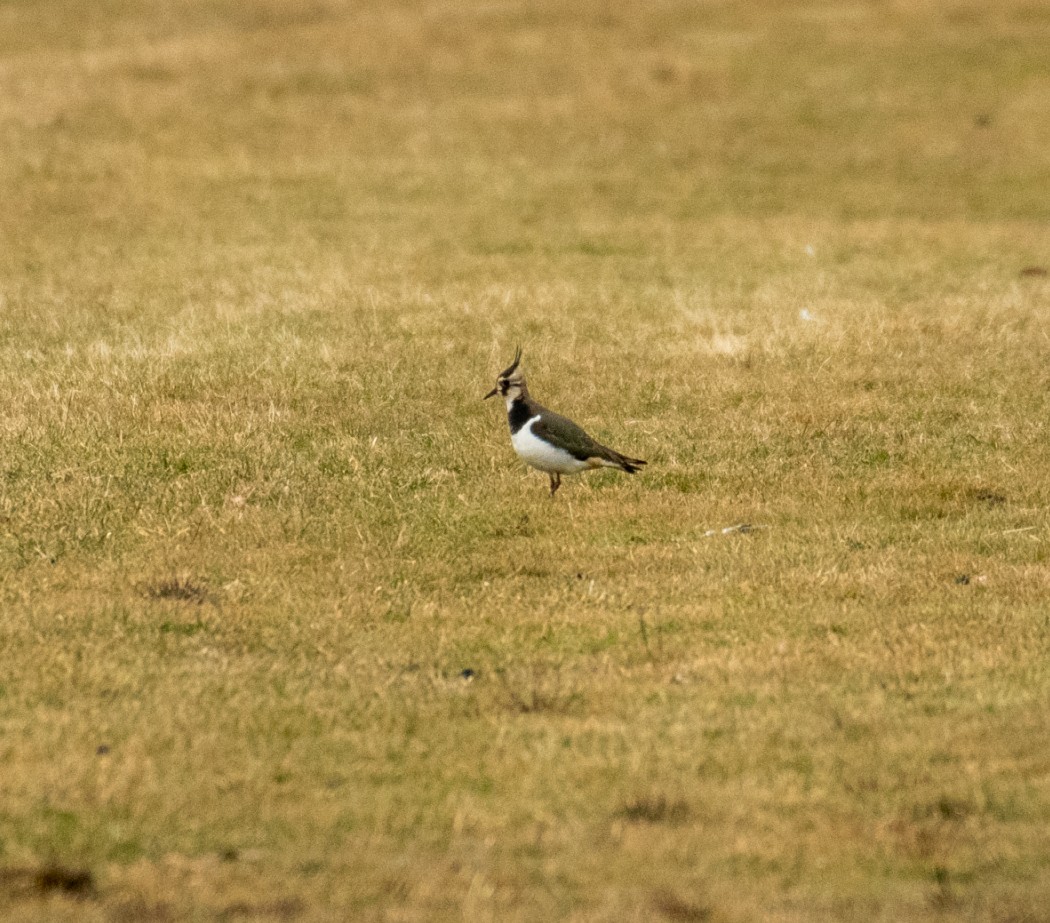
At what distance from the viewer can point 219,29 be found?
42.4 meters

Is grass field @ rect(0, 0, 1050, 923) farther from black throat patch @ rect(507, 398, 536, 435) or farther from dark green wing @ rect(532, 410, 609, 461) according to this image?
black throat patch @ rect(507, 398, 536, 435)

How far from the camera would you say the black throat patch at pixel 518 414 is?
12.2m

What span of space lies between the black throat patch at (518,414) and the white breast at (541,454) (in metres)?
0.11

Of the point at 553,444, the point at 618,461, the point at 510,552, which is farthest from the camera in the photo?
the point at 618,461

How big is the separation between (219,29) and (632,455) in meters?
32.2

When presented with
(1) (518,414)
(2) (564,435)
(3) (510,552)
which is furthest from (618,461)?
(3) (510,552)

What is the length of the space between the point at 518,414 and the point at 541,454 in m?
0.57

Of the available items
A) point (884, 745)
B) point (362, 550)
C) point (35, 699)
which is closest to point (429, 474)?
point (362, 550)

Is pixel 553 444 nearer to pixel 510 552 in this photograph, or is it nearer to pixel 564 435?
pixel 564 435

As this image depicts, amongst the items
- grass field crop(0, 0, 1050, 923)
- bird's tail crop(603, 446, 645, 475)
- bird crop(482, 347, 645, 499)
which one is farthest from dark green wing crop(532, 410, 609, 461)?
grass field crop(0, 0, 1050, 923)

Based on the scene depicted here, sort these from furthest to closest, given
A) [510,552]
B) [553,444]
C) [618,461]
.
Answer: [618,461] < [553,444] < [510,552]

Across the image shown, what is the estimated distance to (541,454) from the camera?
1193 cm

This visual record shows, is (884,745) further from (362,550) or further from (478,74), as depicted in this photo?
(478,74)

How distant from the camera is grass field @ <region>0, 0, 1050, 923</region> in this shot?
22.4ft
